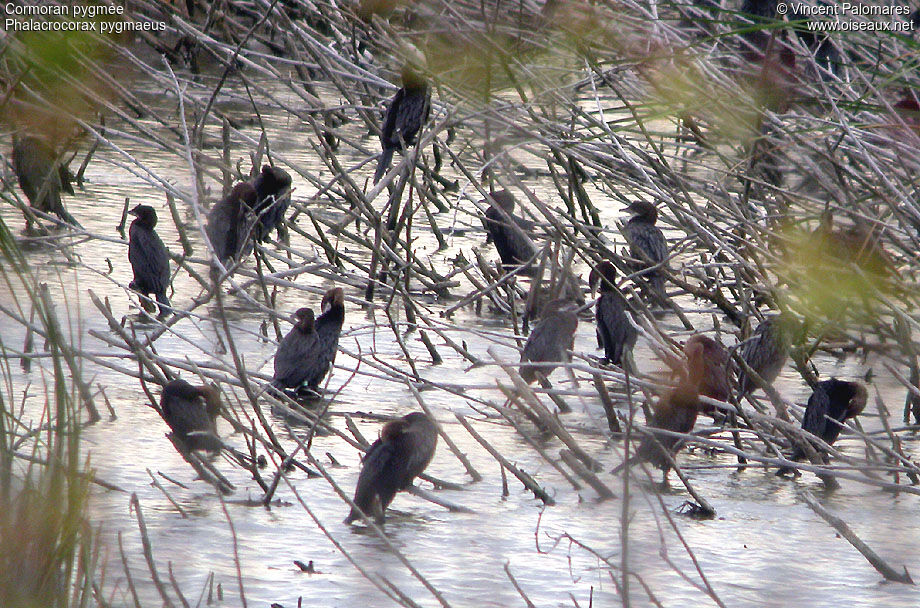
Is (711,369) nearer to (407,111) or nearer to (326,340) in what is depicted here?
(326,340)

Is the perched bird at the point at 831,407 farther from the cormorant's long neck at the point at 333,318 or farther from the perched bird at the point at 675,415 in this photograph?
the cormorant's long neck at the point at 333,318

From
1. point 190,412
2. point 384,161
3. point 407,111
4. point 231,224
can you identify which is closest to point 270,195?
point 231,224

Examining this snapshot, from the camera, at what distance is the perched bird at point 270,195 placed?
21.5ft

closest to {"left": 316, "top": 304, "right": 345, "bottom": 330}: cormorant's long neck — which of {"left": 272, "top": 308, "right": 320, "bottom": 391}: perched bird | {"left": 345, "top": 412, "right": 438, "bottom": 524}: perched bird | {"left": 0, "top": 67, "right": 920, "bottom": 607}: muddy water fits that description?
{"left": 272, "top": 308, "right": 320, "bottom": 391}: perched bird

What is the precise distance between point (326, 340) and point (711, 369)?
1.62m

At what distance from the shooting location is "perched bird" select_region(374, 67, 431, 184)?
→ 5.96m

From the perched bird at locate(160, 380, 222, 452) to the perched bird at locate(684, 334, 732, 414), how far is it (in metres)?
1.72

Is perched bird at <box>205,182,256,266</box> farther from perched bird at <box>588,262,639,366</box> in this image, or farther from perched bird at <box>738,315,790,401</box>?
perched bird at <box>738,315,790,401</box>

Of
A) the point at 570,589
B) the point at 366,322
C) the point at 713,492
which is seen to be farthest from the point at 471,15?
the point at 570,589

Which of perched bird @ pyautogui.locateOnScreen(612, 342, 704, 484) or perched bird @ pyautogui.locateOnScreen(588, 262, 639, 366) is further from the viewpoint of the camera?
perched bird @ pyautogui.locateOnScreen(588, 262, 639, 366)

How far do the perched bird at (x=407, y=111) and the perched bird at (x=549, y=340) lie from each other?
103cm

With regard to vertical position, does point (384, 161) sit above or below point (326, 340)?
above

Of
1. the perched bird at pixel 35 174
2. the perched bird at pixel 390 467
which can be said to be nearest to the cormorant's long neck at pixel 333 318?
the perched bird at pixel 390 467

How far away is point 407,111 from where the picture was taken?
6.12 metres
